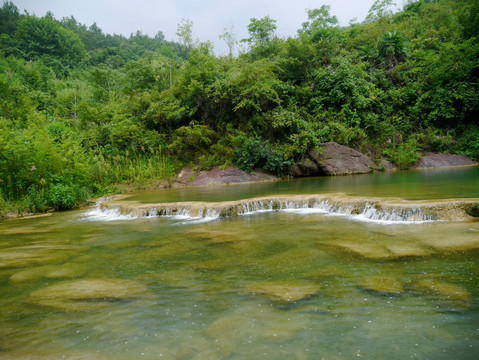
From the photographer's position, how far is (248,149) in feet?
58.5

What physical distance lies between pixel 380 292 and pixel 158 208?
25.3 ft

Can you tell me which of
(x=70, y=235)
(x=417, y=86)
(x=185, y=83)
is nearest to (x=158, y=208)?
(x=70, y=235)

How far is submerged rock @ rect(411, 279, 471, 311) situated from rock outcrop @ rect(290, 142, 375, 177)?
561 inches

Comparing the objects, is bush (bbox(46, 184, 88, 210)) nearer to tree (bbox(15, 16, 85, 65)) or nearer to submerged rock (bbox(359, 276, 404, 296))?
submerged rock (bbox(359, 276, 404, 296))

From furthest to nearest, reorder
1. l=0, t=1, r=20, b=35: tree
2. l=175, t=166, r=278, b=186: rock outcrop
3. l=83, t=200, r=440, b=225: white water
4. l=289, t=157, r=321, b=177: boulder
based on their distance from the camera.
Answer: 1. l=0, t=1, r=20, b=35: tree
2. l=289, t=157, r=321, b=177: boulder
3. l=175, t=166, r=278, b=186: rock outcrop
4. l=83, t=200, r=440, b=225: white water

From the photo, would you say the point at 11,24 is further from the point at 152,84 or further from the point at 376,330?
the point at 376,330

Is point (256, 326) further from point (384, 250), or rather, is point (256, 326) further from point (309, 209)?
point (309, 209)

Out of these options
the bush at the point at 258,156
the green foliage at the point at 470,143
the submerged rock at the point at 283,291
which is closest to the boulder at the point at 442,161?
the green foliage at the point at 470,143

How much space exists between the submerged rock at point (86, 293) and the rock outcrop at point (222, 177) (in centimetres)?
1291

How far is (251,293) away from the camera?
12.9ft

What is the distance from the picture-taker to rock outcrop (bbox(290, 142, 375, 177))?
1791cm

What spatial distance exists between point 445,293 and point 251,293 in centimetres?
218

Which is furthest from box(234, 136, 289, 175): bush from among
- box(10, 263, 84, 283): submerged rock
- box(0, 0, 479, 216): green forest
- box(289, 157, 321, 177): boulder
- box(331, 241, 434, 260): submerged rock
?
box(10, 263, 84, 283): submerged rock

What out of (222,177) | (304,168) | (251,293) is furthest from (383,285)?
(304,168)
